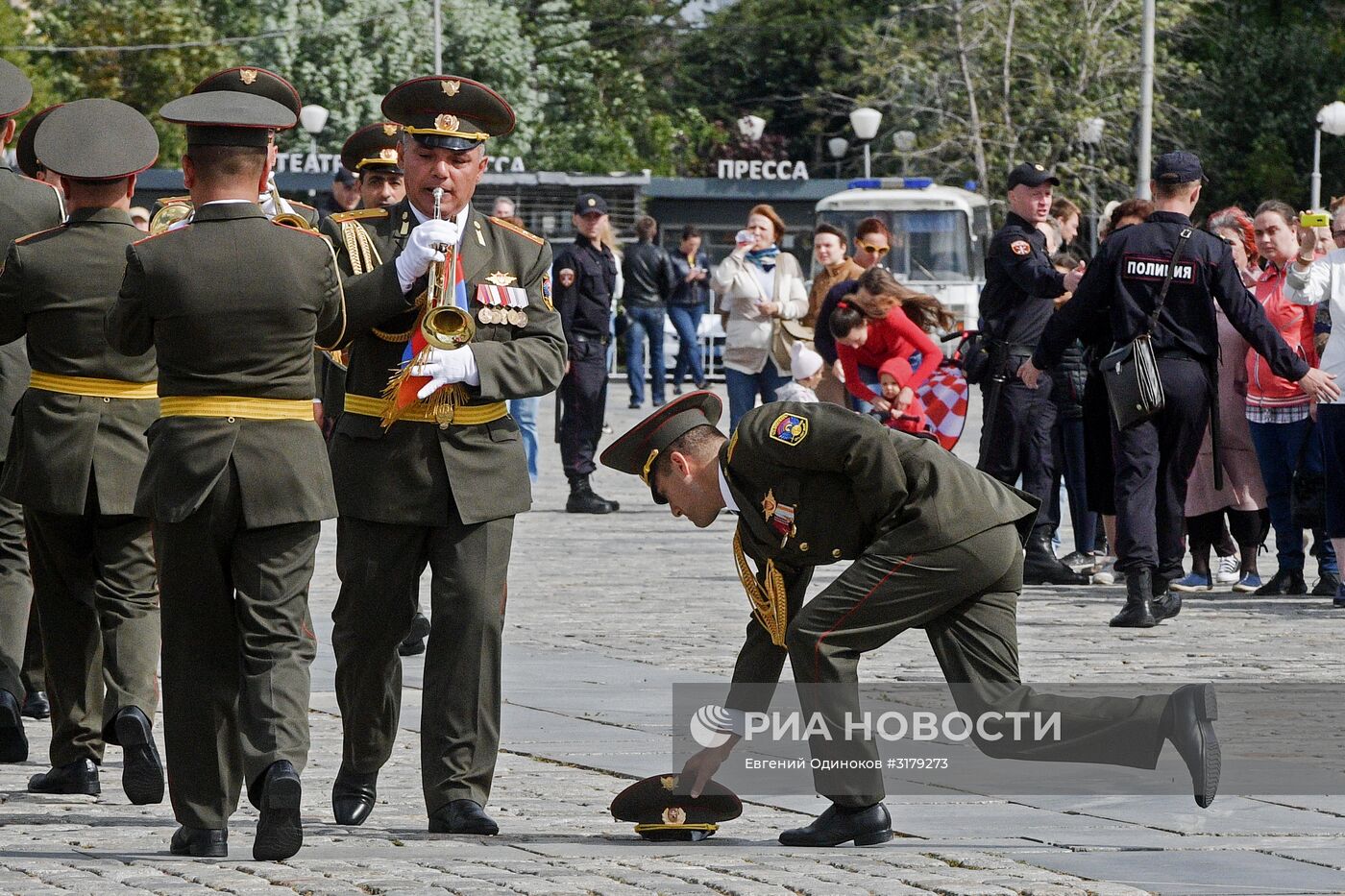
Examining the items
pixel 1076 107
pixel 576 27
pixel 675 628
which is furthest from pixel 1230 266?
pixel 576 27

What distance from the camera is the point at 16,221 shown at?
7582 mm

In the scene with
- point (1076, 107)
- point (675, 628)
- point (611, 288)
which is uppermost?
point (1076, 107)

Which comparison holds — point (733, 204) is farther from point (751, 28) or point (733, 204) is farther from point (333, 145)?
point (751, 28)

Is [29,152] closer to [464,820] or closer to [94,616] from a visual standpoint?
[94,616]

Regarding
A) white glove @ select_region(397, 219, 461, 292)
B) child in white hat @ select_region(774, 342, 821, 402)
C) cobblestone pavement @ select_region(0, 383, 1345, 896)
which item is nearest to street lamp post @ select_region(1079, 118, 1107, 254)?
child in white hat @ select_region(774, 342, 821, 402)

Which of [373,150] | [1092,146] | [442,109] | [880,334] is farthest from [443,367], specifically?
[1092,146]

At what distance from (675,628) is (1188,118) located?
125ft

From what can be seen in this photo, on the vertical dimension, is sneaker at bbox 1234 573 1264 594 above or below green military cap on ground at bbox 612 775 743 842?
below

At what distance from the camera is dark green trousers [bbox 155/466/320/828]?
5688 mm

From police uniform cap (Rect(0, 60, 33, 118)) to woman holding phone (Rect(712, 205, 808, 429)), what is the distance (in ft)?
27.3

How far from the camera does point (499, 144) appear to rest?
50.7m

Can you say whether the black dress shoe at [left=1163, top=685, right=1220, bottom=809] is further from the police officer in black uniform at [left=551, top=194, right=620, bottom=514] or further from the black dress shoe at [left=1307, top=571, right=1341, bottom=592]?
the police officer in black uniform at [left=551, top=194, right=620, bottom=514]

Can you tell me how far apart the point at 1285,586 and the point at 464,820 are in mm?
6690

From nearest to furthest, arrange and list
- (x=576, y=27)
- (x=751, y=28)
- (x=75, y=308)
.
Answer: (x=75, y=308) < (x=576, y=27) < (x=751, y=28)
